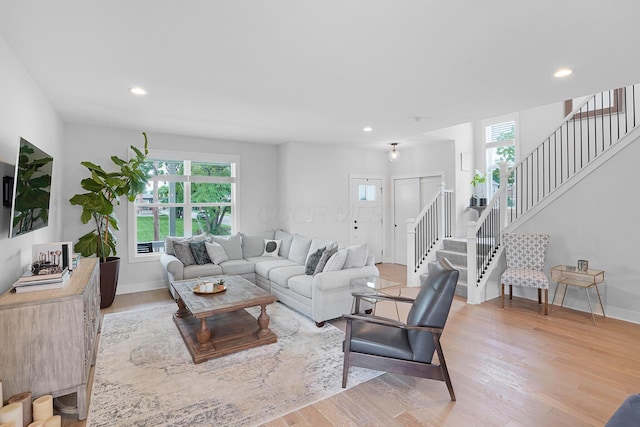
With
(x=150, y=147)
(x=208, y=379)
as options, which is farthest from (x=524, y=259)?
(x=150, y=147)

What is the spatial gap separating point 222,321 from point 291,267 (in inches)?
53.3

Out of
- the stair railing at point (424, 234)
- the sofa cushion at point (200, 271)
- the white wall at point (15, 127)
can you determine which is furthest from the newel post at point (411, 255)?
the white wall at point (15, 127)

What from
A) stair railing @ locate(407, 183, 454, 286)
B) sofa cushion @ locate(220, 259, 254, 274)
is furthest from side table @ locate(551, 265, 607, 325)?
sofa cushion @ locate(220, 259, 254, 274)

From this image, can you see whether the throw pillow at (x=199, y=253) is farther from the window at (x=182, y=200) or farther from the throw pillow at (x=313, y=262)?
the throw pillow at (x=313, y=262)

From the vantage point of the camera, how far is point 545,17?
2096mm

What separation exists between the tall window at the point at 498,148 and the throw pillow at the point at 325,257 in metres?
4.23

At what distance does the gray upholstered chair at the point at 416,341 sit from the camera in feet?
7.75

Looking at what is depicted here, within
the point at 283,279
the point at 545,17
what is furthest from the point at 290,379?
the point at 545,17

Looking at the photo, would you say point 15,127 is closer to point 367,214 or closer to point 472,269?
point 472,269

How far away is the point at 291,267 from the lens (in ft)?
15.8

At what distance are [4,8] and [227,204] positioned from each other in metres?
4.32

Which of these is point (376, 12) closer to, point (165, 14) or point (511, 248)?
point (165, 14)

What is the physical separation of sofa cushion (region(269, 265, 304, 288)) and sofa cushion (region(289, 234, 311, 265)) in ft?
1.44

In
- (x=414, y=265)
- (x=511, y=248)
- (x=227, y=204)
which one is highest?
(x=227, y=204)
